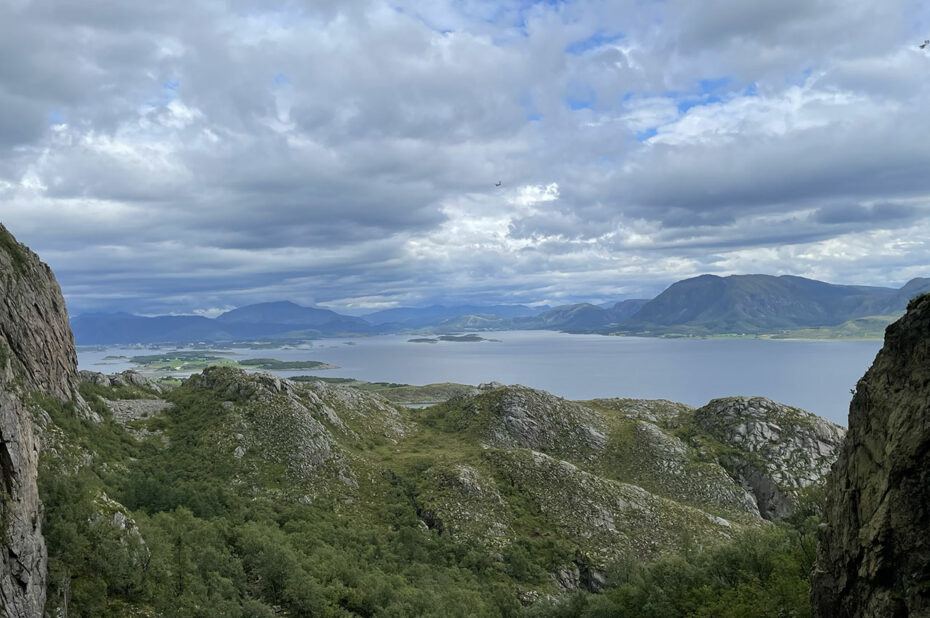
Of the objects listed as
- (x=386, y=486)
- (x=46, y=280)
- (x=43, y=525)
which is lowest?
(x=386, y=486)

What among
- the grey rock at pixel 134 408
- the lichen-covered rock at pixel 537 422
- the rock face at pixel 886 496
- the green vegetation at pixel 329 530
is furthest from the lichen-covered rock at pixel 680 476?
the grey rock at pixel 134 408

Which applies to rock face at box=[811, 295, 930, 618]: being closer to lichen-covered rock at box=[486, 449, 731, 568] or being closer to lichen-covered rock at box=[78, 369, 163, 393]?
lichen-covered rock at box=[486, 449, 731, 568]

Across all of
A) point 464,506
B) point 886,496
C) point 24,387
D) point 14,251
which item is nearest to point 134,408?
point 24,387

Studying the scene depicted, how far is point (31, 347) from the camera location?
46188 millimetres

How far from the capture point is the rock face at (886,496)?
15.4 meters

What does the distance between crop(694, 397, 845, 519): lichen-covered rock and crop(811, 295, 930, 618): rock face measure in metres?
51.2

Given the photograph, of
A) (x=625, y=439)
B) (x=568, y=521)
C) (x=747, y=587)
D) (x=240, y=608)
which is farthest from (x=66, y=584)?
(x=625, y=439)

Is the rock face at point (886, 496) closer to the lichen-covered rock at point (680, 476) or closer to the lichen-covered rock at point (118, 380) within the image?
the lichen-covered rock at point (680, 476)

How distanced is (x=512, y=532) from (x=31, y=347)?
48535 mm

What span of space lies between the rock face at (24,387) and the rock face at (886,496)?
33.7 meters

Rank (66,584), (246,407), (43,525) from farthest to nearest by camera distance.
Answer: (246,407), (43,525), (66,584)

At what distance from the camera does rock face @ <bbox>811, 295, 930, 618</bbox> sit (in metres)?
15.4

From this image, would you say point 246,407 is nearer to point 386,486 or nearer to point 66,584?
point 386,486

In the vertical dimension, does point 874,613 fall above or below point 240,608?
above
